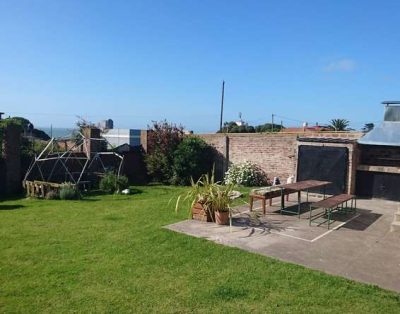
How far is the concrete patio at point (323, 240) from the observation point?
6379 mm

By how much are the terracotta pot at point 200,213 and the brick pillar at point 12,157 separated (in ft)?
28.7

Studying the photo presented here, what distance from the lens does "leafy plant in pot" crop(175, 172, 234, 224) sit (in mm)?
8992

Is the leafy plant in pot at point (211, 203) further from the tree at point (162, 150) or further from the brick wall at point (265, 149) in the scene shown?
the tree at point (162, 150)

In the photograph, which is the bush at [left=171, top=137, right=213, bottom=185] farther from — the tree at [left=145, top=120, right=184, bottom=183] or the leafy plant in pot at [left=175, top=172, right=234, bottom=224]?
the leafy plant in pot at [left=175, top=172, right=234, bottom=224]

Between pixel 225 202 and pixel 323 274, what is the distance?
132 inches

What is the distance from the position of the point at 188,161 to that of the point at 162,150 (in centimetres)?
150

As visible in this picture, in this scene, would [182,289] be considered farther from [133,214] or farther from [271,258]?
[133,214]

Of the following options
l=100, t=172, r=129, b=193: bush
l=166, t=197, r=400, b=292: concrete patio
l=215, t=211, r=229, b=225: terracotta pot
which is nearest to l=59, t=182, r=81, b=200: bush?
l=100, t=172, r=129, b=193: bush

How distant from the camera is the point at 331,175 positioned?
13.6 meters

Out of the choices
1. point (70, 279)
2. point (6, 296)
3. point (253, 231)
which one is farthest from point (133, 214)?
point (6, 296)

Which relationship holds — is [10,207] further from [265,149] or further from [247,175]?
[265,149]

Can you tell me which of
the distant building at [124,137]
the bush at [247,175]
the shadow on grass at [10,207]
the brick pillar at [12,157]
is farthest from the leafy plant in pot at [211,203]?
the distant building at [124,137]

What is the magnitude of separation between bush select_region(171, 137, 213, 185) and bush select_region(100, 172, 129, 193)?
117 inches

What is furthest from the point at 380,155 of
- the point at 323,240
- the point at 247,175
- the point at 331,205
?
the point at 323,240
